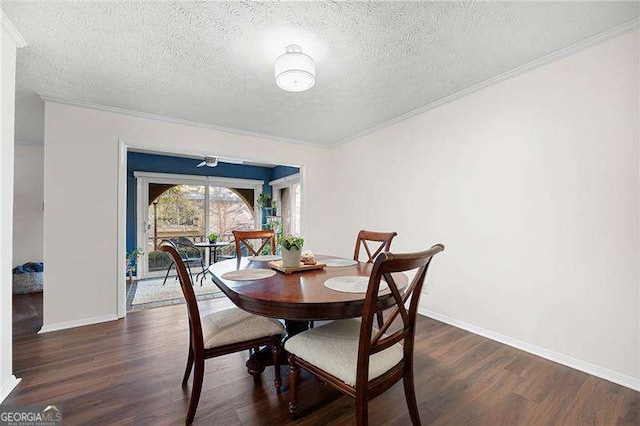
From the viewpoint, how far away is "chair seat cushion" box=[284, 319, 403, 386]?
1.20 m

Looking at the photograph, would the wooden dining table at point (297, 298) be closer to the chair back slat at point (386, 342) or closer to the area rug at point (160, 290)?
the chair back slat at point (386, 342)

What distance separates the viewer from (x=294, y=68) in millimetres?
1847

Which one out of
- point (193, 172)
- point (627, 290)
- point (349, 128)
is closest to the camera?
point (627, 290)

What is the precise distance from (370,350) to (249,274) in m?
0.95

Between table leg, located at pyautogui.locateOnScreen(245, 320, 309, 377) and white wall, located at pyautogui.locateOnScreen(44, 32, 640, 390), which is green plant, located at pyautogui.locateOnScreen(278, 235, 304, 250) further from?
white wall, located at pyautogui.locateOnScreen(44, 32, 640, 390)

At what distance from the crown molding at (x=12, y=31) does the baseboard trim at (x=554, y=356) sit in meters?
4.18

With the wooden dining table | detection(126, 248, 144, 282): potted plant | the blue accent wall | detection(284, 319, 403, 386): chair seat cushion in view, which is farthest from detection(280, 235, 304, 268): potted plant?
detection(126, 248, 144, 282): potted plant

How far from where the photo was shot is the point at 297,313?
1224mm

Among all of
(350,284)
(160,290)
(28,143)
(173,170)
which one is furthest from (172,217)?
(350,284)

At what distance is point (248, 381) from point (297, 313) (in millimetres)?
984

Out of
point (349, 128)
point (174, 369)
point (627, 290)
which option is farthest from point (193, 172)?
point (627, 290)

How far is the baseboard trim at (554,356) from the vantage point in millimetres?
1752

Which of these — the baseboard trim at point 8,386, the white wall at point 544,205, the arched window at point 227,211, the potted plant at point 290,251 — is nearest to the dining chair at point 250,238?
the potted plant at point 290,251

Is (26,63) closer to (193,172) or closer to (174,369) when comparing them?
(174,369)
